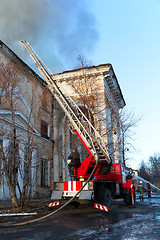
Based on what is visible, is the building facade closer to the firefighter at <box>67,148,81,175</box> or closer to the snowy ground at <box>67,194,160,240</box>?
the firefighter at <box>67,148,81,175</box>

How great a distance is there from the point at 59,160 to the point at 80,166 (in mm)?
11577

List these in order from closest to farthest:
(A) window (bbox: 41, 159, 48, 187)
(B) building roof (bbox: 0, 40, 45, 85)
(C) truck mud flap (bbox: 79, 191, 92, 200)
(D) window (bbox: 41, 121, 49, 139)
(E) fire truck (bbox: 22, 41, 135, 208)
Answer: (C) truck mud flap (bbox: 79, 191, 92, 200) < (E) fire truck (bbox: 22, 41, 135, 208) < (B) building roof (bbox: 0, 40, 45, 85) < (A) window (bbox: 41, 159, 48, 187) < (D) window (bbox: 41, 121, 49, 139)

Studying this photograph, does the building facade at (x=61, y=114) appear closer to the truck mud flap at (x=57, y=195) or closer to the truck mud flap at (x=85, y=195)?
the truck mud flap at (x=57, y=195)

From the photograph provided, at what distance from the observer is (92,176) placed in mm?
9367

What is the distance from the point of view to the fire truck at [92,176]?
8.63m

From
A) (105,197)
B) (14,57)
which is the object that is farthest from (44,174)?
(105,197)

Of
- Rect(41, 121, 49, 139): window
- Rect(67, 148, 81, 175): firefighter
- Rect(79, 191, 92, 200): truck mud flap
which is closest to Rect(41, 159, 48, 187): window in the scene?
Rect(41, 121, 49, 139): window

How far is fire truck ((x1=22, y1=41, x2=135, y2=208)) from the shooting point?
340 inches

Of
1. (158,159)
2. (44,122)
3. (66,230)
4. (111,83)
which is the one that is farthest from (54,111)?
(158,159)

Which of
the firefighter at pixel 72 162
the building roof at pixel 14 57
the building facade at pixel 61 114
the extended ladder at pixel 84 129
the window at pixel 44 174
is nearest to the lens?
the firefighter at pixel 72 162

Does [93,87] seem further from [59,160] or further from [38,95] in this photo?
[59,160]

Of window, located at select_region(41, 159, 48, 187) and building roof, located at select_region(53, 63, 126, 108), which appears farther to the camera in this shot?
building roof, located at select_region(53, 63, 126, 108)

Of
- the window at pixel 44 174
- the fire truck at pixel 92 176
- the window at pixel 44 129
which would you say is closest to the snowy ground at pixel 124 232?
the fire truck at pixel 92 176

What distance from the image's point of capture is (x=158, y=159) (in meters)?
90.5
